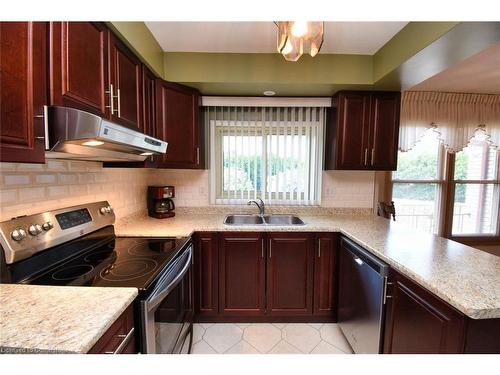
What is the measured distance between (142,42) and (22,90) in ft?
3.40

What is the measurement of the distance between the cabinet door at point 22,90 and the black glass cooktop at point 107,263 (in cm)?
53

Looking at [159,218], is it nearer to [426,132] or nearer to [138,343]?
[138,343]

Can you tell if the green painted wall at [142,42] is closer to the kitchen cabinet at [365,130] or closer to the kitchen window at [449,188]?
the kitchen cabinet at [365,130]

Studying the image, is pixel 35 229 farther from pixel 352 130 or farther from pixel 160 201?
pixel 352 130

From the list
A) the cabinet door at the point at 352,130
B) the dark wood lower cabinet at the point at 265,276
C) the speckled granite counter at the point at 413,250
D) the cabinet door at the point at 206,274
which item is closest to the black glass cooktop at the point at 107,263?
the speckled granite counter at the point at 413,250

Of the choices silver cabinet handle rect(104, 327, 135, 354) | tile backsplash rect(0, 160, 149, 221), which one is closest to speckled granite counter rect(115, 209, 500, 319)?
tile backsplash rect(0, 160, 149, 221)

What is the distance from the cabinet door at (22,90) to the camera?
70cm

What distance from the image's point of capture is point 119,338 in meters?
0.81

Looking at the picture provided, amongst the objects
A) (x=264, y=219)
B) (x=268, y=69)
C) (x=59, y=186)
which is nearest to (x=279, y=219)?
(x=264, y=219)

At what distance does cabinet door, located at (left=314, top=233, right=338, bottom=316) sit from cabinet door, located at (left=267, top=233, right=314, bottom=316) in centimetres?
5

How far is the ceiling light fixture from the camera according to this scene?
101 cm
